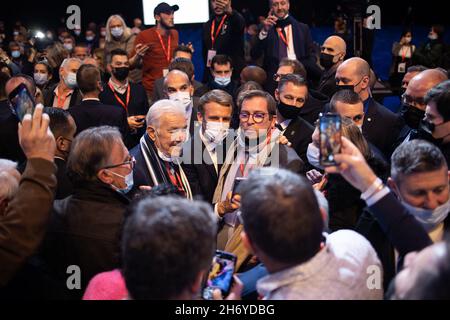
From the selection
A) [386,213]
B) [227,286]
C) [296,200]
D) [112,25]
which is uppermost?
[112,25]

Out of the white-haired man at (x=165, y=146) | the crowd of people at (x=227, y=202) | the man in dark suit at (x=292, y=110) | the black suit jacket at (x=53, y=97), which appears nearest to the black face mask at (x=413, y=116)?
the crowd of people at (x=227, y=202)

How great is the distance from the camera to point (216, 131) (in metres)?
3.55

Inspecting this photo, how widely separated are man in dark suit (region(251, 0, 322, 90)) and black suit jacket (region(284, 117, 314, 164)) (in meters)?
2.32

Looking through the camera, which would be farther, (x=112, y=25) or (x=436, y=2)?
(x=436, y=2)

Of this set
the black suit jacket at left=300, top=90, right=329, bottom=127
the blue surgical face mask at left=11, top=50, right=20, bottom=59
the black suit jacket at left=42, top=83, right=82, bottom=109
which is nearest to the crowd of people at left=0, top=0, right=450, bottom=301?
the black suit jacket at left=300, top=90, right=329, bottom=127

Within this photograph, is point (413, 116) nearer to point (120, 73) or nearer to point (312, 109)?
point (312, 109)

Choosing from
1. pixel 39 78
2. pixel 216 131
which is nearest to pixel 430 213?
pixel 216 131

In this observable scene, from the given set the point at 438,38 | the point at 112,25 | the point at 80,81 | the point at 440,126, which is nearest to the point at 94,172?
the point at 440,126

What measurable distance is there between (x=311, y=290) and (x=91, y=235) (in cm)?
94

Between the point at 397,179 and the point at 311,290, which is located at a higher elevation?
the point at 397,179

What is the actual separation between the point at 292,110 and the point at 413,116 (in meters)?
0.86

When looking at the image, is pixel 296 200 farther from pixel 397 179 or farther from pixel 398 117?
pixel 398 117

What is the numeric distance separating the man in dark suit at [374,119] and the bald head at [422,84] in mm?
369
